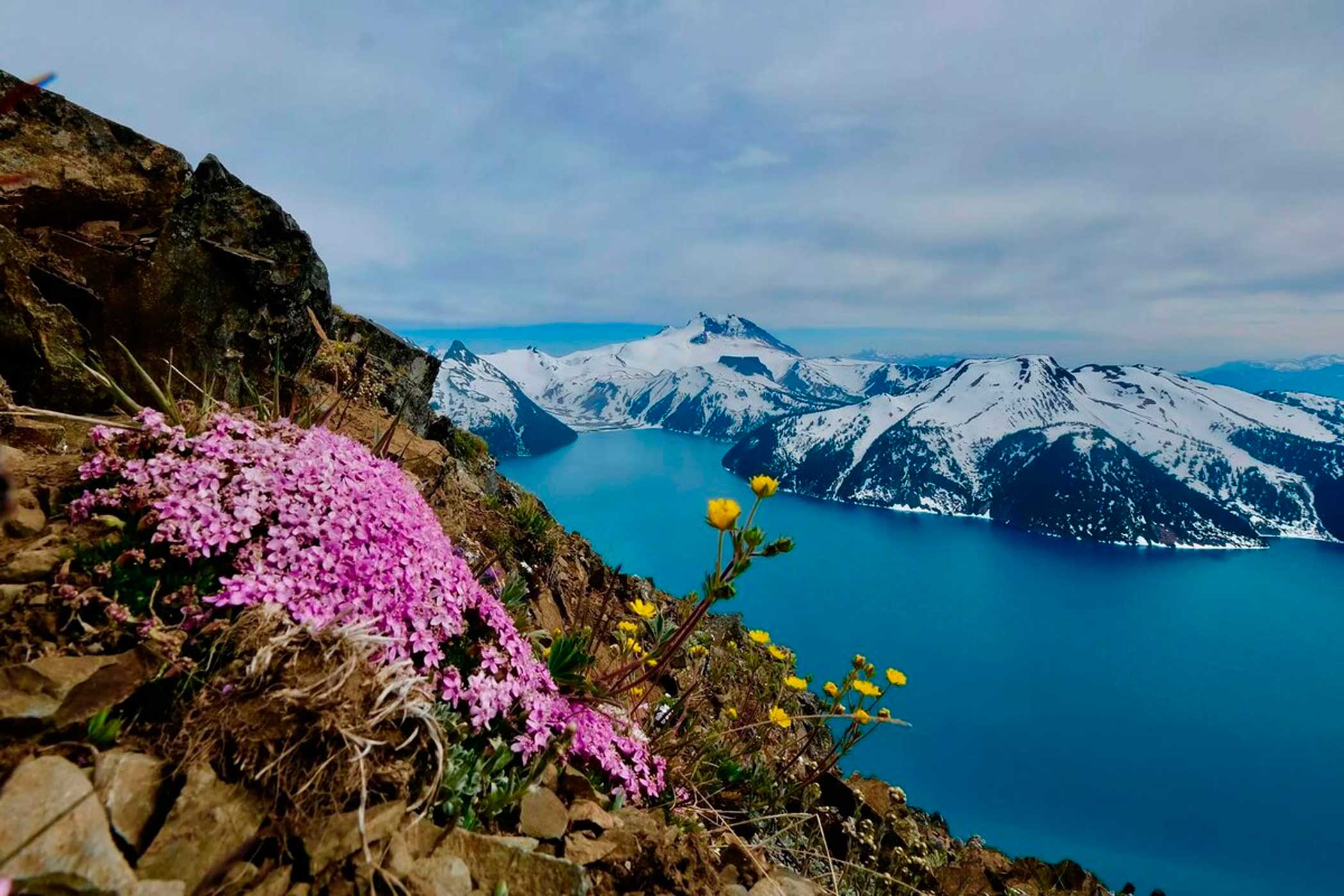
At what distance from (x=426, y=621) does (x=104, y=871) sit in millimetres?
1750

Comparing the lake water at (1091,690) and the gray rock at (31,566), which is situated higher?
the gray rock at (31,566)

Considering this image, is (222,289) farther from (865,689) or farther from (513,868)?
(865,689)

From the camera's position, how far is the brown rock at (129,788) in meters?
2.23

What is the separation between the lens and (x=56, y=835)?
6.51 feet

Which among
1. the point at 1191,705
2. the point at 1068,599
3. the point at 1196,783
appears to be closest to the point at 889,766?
the point at 1196,783

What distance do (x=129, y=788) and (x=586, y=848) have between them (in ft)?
6.88

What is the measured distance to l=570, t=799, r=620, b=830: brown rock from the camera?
142 inches

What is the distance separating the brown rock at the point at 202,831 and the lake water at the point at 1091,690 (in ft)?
73.4

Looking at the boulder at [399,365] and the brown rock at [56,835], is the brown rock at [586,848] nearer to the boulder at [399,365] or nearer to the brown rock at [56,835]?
the brown rock at [56,835]

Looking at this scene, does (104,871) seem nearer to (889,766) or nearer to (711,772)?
(711,772)

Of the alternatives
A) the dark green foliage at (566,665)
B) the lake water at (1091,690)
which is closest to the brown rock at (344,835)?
the dark green foliage at (566,665)

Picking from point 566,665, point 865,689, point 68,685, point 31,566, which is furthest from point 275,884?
point 865,689

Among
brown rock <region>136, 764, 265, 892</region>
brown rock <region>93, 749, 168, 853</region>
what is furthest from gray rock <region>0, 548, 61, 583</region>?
brown rock <region>136, 764, 265, 892</region>

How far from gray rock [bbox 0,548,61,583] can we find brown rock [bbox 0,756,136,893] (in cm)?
132
